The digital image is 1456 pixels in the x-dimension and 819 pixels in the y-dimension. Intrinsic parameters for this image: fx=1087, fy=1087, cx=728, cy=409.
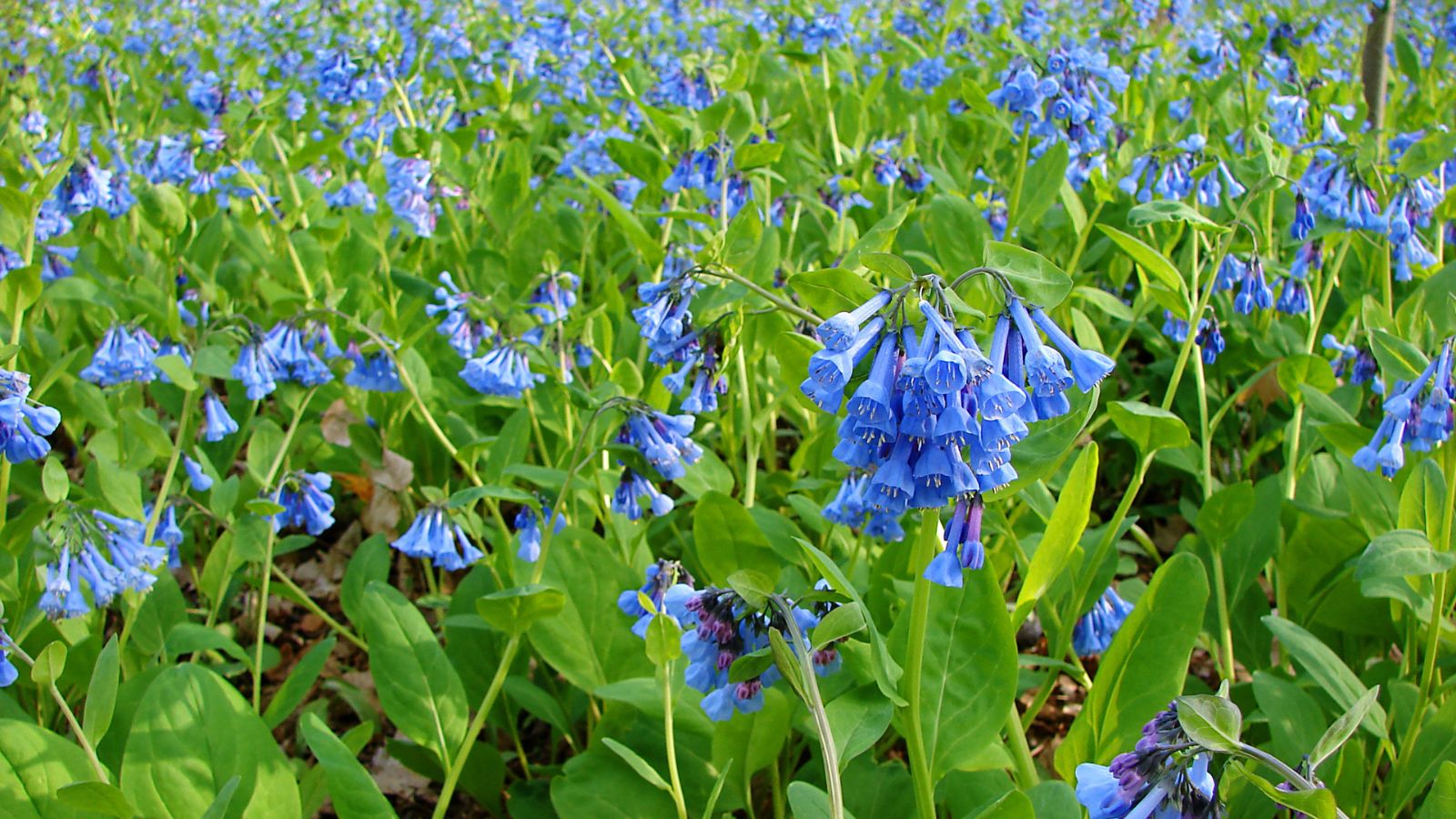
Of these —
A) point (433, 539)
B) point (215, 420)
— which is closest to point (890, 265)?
point (433, 539)

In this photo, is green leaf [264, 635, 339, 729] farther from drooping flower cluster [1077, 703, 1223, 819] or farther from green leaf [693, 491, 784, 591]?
drooping flower cluster [1077, 703, 1223, 819]

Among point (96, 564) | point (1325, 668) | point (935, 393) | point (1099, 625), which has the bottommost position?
point (1099, 625)

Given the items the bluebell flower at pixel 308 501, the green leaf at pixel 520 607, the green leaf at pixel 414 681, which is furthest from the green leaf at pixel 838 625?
the bluebell flower at pixel 308 501

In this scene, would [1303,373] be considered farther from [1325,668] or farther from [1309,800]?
[1309,800]

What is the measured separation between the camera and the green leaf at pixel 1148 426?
1456 mm

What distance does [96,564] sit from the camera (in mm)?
1635

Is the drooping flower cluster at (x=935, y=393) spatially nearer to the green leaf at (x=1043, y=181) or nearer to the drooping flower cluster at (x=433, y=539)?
the drooping flower cluster at (x=433, y=539)

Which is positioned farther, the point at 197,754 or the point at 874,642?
the point at 197,754

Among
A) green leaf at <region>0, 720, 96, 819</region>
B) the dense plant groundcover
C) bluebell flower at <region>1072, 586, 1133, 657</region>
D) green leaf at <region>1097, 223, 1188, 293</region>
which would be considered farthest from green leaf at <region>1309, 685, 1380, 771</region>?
green leaf at <region>0, 720, 96, 819</region>

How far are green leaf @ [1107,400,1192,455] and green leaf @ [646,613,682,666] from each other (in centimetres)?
65

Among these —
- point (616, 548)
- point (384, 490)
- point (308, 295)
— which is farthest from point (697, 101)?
point (616, 548)

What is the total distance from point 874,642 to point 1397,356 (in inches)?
38.5

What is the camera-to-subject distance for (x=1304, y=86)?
3.39 meters

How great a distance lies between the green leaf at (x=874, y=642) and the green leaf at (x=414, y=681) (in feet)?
2.26
